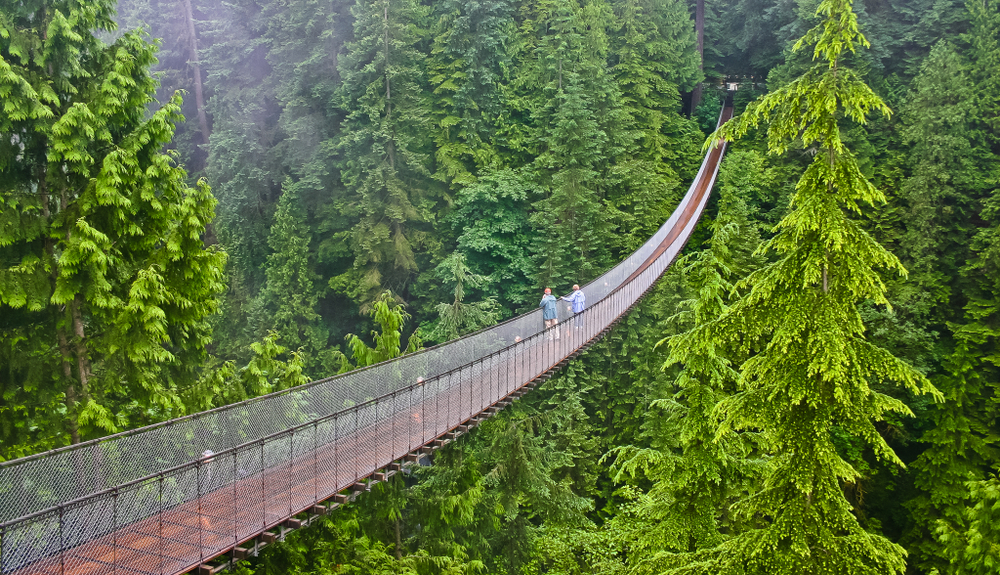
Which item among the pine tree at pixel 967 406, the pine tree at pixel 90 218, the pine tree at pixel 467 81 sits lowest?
the pine tree at pixel 967 406

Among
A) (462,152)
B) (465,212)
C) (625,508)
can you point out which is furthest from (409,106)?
(625,508)

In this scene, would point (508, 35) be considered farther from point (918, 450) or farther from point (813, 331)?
point (813, 331)

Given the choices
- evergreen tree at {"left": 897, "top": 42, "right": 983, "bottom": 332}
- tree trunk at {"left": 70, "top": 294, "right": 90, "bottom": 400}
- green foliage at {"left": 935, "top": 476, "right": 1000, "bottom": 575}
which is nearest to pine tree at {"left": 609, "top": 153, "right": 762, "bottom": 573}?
green foliage at {"left": 935, "top": 476, "right": 1000, "bottom": 575}

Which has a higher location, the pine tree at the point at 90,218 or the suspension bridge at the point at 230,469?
the pine tree at the point at 90,218

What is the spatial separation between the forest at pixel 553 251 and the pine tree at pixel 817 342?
0.02 metres

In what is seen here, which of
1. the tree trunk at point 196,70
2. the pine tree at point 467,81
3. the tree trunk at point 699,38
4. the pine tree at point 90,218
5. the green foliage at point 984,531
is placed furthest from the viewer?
the tree trunk at point 699,38

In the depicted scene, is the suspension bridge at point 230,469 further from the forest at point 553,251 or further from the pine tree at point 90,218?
the forest at point 553,251

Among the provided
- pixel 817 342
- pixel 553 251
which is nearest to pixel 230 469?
pixel 817 342

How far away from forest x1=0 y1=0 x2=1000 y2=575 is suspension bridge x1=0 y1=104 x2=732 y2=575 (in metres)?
1.74

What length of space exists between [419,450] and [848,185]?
5.07 metres

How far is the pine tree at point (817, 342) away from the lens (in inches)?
164

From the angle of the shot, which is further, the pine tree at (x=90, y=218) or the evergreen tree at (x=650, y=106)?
the evergreen tree at (x=650, y=106)

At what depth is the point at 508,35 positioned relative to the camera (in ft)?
72.4

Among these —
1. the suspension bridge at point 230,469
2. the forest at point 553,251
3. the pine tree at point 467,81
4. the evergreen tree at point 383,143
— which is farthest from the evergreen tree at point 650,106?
the suspension bridge at point 230,469
